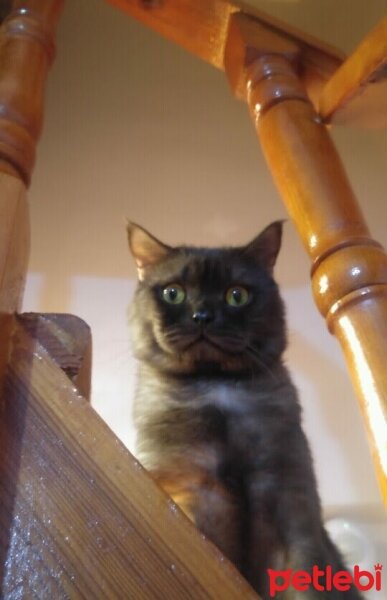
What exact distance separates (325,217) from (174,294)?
1.06ft

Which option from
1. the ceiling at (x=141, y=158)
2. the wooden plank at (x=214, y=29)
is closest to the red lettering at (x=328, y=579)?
the wooden plank at (x=214, y=29)

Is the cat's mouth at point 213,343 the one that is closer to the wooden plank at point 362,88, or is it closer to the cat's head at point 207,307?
the cat's head at point 207,307

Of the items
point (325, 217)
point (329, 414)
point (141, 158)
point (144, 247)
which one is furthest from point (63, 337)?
point (141, 158)

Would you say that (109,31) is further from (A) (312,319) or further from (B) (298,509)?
(B) (298,509)

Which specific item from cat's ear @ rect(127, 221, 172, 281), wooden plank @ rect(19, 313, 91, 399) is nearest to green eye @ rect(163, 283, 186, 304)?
cat's ear @ rect(127, 221, 172, 281)

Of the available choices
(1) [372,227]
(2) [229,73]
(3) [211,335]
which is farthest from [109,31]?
(3) [211,335]

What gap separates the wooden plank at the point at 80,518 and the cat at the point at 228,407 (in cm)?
24

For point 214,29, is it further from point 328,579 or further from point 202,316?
point 328,579

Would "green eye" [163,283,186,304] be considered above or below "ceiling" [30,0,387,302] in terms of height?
below

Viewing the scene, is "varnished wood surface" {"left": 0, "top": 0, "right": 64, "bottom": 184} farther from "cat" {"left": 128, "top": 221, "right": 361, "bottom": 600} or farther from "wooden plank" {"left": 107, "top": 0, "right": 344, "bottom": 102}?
"cat" {"left": 128, "top": 221, "right": 361, "bottom": 600}

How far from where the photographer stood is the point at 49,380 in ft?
1.48

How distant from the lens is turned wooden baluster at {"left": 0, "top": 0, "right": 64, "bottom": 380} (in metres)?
0.48

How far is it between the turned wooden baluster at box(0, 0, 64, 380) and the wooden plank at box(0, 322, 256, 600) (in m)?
0.06

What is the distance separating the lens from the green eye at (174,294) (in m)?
0.87
